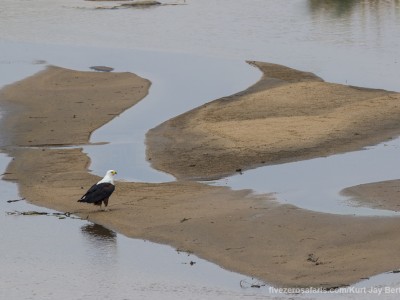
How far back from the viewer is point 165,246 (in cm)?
1734

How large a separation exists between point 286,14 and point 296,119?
32.7 m

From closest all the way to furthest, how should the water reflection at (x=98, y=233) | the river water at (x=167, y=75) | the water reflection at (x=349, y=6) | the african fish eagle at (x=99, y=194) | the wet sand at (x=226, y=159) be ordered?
the river water at (x=167, y=75) → the wet sand at (x=226, y=159) → the water reflection at (x=98, y=233) → the african fish eagle at (x=99, y=194) → the water reflection at (x=349, y=6)

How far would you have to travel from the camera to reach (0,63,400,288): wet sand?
1641cm

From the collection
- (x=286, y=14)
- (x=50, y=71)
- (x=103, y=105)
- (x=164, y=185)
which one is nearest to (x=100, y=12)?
(x=286, y=14)

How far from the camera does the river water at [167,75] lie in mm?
15936

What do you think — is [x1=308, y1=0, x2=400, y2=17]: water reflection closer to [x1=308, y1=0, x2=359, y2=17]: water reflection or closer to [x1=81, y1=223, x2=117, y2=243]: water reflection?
[x1=308, y1=0, x2=359, y2=17]: water reflection

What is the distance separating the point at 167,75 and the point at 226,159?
13.8 meters

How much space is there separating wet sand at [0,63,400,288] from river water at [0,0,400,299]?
1.44 ft

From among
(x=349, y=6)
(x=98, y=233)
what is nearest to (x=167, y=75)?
(x=98, y=233)

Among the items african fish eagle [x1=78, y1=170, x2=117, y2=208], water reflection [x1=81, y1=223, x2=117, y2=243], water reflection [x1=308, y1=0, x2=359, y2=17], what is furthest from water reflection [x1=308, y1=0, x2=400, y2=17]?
water reflection [x1=81, y1=223, x2=117, y2=243]

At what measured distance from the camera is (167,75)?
36.4 m

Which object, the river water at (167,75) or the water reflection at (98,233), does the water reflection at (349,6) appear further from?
the water reflection at (98,233)

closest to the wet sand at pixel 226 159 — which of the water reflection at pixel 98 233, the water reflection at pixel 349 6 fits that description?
the water reflection at pixel 98 233

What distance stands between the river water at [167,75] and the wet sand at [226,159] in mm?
439
